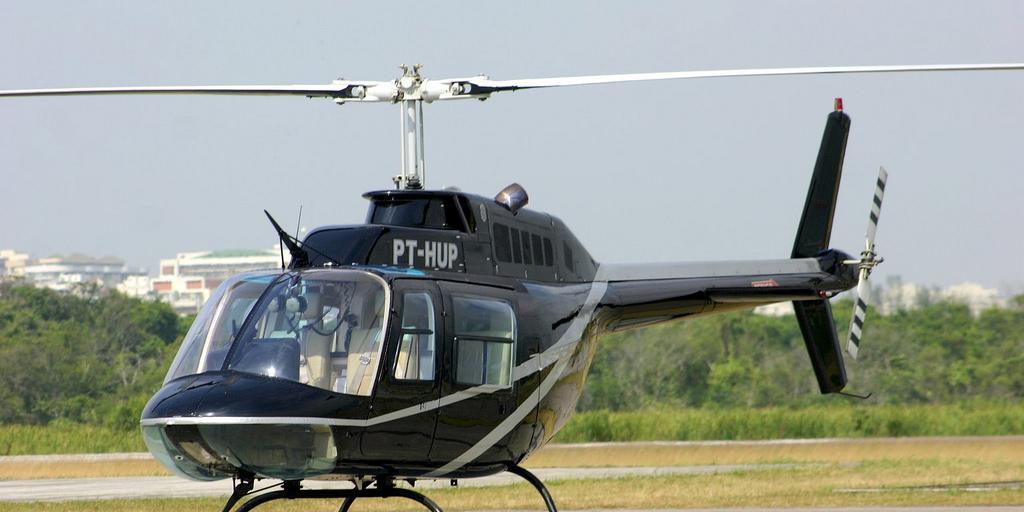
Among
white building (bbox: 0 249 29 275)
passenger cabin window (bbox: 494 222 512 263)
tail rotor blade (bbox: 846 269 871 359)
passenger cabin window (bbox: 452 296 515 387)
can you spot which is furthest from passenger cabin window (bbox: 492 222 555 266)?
white building (bbox: 0 249 29 275)

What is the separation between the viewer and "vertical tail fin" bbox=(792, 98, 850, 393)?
14750 millimetres

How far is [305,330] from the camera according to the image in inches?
363

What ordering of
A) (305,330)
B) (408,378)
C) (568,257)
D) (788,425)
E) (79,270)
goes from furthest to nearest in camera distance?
(79,270) → (788,425) → (568,257) → (408,378) → (305,330)

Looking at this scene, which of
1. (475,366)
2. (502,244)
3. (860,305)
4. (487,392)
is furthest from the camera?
(860,305)

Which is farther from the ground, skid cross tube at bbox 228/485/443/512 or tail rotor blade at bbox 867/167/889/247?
tail rotor blade at bbox 867/167/889/247

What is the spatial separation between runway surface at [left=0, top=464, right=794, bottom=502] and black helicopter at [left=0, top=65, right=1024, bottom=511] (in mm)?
7020

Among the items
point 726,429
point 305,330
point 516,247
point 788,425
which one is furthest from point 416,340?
point 788,425

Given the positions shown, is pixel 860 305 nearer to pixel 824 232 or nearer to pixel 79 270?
pixel 824 232

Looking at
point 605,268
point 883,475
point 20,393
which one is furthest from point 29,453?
point 605,268

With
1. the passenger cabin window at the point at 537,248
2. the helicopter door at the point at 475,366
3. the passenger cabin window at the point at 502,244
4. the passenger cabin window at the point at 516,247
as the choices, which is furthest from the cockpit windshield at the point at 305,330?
the passenger cabin window at the point at 537,248

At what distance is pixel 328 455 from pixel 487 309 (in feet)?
5.98

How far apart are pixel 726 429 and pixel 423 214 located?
2105cm

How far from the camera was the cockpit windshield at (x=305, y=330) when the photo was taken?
29.9 ft

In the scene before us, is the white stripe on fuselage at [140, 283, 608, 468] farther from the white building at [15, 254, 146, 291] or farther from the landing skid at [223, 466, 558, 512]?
→ the white building at [15, 254, 146, 291]
